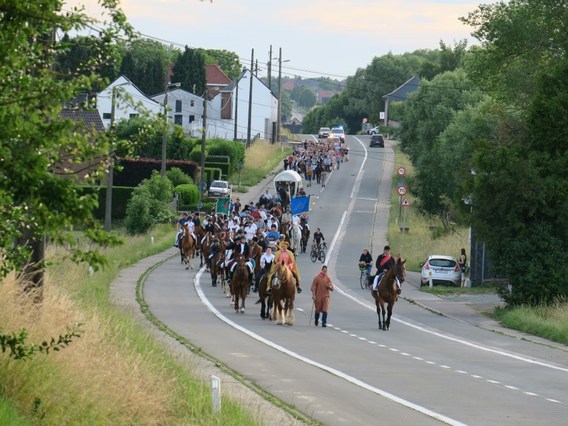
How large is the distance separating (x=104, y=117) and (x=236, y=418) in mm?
99154

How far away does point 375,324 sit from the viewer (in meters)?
33.8

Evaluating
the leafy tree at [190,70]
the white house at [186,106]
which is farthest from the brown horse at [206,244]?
the leafy tree at [190,70]

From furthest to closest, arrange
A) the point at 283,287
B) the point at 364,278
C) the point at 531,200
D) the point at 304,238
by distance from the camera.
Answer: the point at 304,238
the point at 364,278
the point at 531,200
the point at 283,287

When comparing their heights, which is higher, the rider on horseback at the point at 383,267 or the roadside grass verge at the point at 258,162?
the roadside grass verge at the point at 258,162

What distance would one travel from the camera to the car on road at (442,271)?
160 ft

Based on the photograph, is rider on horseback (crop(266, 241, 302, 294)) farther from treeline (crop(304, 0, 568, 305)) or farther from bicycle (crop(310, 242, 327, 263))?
bicycle (crop(310, 242, 327, 263))

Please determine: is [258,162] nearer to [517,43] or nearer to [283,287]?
[517,43]

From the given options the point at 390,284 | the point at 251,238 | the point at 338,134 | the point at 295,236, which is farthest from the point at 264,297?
the point at 338,134

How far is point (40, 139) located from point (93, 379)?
5693 millimetres

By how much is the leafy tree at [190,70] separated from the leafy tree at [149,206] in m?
72.4

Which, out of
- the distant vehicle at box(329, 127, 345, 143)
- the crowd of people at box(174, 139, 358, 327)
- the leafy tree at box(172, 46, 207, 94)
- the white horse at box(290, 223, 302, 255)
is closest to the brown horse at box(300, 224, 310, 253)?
the crowd of people at box(174, 139, 358, 327)

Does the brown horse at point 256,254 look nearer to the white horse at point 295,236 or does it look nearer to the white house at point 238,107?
the white horse at point 295,236

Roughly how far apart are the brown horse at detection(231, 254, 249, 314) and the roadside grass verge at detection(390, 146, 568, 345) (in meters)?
7.14

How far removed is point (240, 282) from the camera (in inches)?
1352
